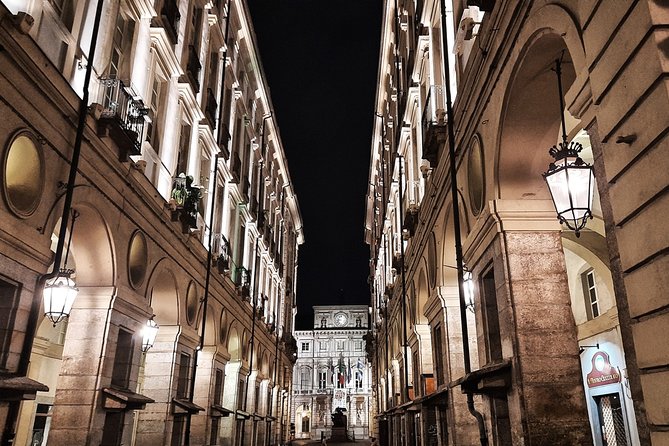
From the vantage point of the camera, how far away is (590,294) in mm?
16844

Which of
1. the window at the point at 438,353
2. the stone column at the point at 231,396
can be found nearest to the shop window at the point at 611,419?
the window at the point at 438,353

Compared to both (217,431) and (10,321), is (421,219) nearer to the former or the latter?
(10,321)

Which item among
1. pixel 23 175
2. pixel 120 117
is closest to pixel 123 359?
pixel 120 117

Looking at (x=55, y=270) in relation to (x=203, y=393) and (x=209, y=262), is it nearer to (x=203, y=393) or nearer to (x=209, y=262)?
(x=209, y=262)

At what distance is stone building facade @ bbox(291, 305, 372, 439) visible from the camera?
267 feet

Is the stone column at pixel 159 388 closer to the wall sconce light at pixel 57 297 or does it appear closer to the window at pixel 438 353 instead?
the wall sconce light at pixel 57 297

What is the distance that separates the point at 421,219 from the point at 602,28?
1279 centimetres

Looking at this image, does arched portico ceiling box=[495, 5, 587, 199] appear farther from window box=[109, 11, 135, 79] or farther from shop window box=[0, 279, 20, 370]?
window box=[109, 11, 135, 79]

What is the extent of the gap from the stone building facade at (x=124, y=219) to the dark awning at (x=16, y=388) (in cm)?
3

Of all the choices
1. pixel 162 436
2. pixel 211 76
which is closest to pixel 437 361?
pixel 162 436

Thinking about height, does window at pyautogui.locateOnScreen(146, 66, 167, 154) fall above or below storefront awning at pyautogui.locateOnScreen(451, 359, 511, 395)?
above

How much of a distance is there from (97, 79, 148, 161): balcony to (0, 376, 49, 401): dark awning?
5518mm

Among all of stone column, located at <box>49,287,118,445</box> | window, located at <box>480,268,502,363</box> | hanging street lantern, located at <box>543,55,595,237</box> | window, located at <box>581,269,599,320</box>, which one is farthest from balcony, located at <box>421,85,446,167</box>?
stone column, located at <box>49,287,118,445</box>

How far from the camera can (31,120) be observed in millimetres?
9383
